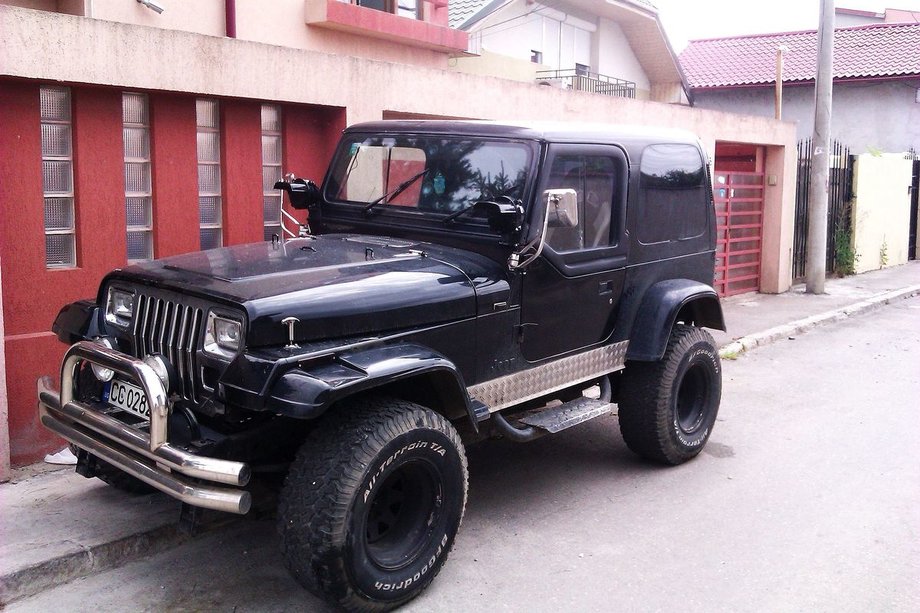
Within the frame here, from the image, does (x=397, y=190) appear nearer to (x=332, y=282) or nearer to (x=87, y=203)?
(x=332, y=282)

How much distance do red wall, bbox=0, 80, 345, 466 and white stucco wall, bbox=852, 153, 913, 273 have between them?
520 inches

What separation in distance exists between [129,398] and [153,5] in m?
6.99

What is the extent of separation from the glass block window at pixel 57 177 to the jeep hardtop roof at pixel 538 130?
1863 mm

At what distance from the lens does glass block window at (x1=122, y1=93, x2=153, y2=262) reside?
632 cm

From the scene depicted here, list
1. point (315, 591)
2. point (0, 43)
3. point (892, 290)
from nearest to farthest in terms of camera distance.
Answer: point (315, 591) < point (0, 43) < point (892, 290)

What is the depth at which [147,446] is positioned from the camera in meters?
3.71

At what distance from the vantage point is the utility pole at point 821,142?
1362 centimetres

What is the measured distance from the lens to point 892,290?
14852 mm

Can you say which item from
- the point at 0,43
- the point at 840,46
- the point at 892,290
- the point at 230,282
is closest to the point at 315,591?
the point at 230,282

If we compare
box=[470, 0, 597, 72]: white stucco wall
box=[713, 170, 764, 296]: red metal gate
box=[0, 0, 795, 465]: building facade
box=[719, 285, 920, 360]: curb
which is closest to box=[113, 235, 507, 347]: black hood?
box=[0, 0, 795, 465]: building facade

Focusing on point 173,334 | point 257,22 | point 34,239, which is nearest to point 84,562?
point 173,334

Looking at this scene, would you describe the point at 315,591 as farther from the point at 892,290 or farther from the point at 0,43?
the point at 892,290

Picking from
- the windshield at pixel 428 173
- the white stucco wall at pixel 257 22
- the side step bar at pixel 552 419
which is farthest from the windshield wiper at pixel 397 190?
the white stucco wall at pixel 257 22

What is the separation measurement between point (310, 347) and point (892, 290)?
13383mm
